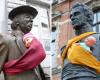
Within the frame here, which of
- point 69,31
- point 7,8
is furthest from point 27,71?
point 69,31

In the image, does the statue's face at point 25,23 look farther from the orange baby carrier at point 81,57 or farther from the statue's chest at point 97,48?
the statue's chest at point 97,48

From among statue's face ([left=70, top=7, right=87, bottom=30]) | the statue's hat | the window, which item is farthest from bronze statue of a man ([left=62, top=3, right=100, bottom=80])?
the window

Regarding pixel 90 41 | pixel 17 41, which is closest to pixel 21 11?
pixel 17 41

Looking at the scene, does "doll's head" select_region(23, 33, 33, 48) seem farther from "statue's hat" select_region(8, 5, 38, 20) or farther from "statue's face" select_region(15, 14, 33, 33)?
"statue's hat" select_region(8, 5, 38, 20)

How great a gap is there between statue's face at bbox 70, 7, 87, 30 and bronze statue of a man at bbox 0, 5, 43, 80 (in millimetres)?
370

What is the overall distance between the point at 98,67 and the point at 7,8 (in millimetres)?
1417

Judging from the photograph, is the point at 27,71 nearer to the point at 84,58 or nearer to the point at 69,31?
the point at 84,58

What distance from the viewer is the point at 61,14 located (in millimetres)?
19609

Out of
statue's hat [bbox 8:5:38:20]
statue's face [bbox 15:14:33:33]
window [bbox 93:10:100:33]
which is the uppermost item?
statue's hat [bbox 8:5:38:20]

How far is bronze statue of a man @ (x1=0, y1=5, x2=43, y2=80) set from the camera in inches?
172

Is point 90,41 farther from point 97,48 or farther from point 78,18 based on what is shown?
point 78,18

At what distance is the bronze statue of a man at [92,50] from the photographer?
4.40m

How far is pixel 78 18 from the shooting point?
4.70 metres

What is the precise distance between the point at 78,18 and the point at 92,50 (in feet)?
1.15
